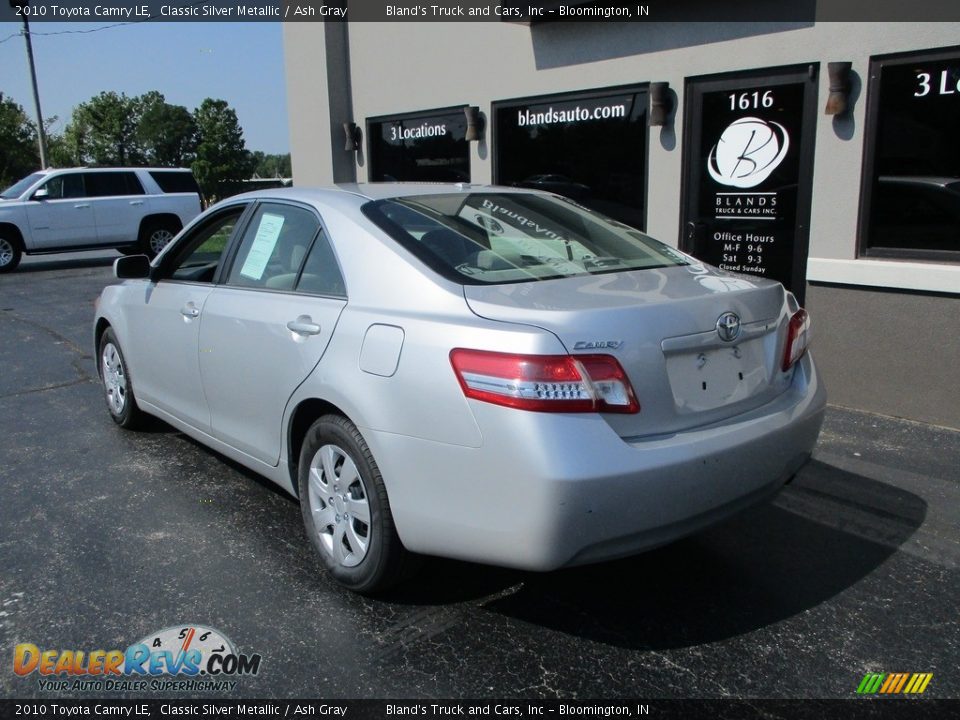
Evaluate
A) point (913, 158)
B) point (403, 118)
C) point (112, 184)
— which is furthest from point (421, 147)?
point (112, 184)

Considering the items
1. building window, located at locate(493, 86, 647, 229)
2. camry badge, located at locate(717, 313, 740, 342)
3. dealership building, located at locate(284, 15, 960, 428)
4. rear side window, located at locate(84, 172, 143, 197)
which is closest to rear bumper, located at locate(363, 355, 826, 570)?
camry badge, located at locate(717, 313, 740, 342)

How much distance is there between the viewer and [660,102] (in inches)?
266

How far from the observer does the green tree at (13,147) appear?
4294 cm

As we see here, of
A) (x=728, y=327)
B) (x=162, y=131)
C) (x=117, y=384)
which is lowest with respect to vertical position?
(x=117, y=384)

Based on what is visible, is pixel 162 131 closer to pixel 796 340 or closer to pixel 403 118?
pixel 403 118

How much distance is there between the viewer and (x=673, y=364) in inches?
112

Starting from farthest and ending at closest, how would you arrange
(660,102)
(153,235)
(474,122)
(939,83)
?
1. (153,235)
2. (474,122)
3. (660,102)
4. (939,83)

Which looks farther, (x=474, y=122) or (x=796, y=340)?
(x=474, y=122)

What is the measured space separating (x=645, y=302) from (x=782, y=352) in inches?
29.8

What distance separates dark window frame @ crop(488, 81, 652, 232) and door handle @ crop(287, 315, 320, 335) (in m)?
4.35

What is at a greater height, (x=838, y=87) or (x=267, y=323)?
(x=838, y=87)

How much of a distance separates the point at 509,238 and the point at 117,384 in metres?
3.20

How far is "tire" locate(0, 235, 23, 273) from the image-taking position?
1630 centimetres

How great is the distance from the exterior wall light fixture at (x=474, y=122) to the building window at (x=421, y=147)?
0.82ft
